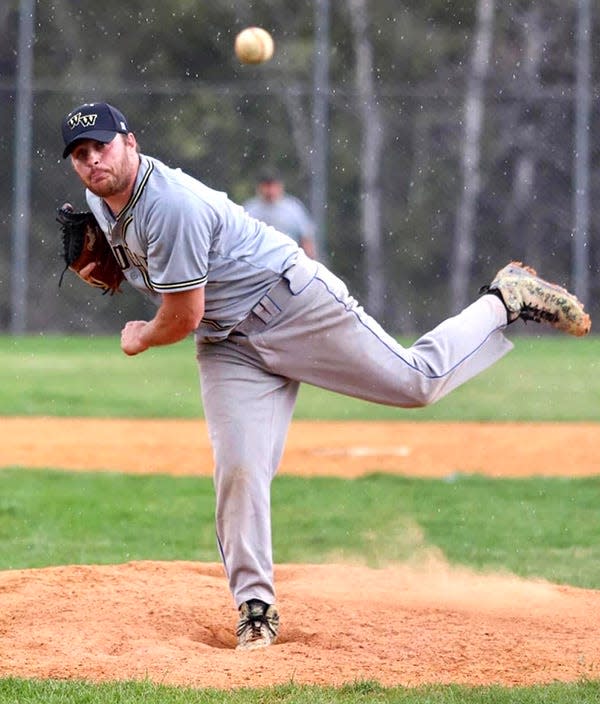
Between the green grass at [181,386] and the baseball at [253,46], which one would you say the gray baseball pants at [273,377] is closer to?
the green grass at [181,386]

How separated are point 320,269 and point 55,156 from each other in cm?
1393

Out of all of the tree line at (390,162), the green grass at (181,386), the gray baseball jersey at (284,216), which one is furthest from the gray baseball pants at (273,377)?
the tree line at (390,162)

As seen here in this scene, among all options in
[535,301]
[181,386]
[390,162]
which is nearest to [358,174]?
[390,162]

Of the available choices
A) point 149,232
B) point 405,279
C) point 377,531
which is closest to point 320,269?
point 149,232

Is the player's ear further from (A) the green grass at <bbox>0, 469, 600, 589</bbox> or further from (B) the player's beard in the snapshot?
(A) the green grass at <bbox>0, 469, 600, 589</bbox>

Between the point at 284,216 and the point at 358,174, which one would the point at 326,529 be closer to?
the point at 284,216

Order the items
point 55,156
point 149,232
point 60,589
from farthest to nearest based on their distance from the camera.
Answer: point 55,156, point 60,589, point 149,232

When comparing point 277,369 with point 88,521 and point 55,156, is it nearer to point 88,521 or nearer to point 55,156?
point 88,521

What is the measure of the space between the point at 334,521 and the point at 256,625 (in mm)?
2894

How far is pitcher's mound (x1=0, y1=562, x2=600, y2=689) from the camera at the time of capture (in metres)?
4.18

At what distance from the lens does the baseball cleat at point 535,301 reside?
5.18 metres

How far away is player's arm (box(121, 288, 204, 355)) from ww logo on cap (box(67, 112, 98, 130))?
0.58 m

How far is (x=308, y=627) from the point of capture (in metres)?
4.84

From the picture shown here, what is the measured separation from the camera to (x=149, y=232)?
14.3ft
